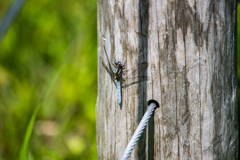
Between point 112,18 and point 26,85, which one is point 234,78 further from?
point 26,85

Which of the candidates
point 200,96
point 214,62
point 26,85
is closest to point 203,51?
point 214,62

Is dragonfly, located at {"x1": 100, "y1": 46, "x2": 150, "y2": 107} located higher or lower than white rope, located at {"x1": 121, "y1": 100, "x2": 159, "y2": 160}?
higher

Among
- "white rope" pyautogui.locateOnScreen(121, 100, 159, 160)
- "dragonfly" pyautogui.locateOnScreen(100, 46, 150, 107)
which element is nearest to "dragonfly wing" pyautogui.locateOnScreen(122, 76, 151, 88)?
"dragonfly" pyautogui.locateOnScreen(100, 46, 150, 107)

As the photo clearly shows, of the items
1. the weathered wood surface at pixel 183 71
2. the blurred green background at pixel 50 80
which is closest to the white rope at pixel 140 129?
the weathered wood surface at pixel 183 71

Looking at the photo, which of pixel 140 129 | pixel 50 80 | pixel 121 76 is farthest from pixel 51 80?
pixel 140 129

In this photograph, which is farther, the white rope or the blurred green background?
the blurred green background

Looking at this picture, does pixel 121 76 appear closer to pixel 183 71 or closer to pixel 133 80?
pixel 133 80

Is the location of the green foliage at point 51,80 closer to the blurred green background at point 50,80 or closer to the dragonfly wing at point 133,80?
the blurred green background at point 50,80

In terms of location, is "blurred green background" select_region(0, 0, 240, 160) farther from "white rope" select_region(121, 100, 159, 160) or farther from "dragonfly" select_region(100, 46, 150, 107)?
"white rope" select_region(121, 100, 159, 160)

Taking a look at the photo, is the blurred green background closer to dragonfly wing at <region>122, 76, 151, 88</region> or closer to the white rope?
dragonfly wing at <region>122, 76, 151, 88</region>
